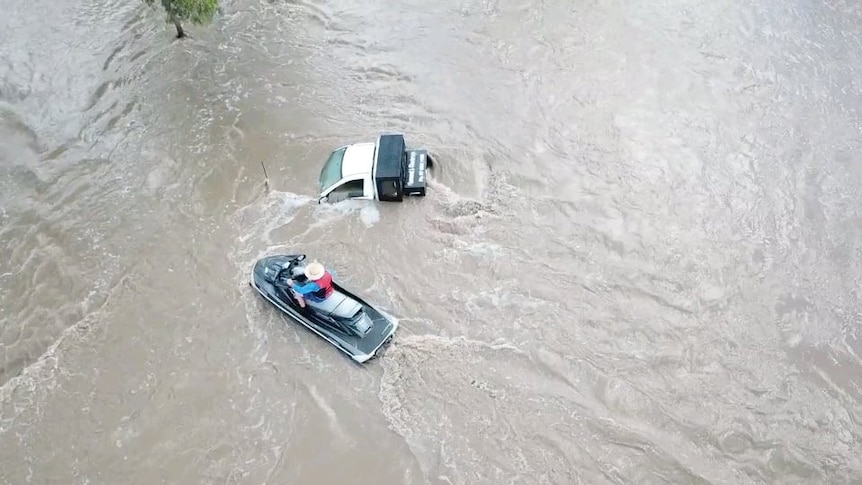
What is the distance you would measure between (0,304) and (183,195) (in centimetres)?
358

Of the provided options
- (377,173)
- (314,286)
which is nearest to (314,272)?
(314,286)

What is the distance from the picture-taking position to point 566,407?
9586mm

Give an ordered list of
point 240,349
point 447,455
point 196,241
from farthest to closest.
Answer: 1. point 196,241
2. point 240,349
3. point 447,455

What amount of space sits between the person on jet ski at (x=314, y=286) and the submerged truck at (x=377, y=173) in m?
2.54

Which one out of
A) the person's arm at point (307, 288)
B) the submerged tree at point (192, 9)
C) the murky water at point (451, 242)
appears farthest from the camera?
the submerged tree at point (192, 9)

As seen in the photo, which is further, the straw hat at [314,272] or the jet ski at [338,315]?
the jet ski at [338,315]

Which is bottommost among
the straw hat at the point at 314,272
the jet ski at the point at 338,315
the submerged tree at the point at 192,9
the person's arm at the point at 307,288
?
the jet ski at the point at 338,315

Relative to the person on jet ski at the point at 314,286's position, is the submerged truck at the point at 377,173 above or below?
above

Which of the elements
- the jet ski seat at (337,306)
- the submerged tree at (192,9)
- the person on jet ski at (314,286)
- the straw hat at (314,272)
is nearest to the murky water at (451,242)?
the jet ski seat at (337,306)

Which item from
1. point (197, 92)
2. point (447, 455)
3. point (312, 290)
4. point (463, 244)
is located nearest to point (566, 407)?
point (447, 455)

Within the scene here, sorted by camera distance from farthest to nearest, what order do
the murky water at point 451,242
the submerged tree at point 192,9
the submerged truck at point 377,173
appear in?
the submerged tree at point 192,9, the submerged truck at point 377,173, the murky water at point 451,242

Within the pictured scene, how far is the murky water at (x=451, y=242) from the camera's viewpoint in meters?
9.41

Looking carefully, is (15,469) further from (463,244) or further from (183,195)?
(463,244)

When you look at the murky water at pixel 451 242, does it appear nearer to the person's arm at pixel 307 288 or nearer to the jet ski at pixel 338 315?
the jet ski at pixel 338 315
